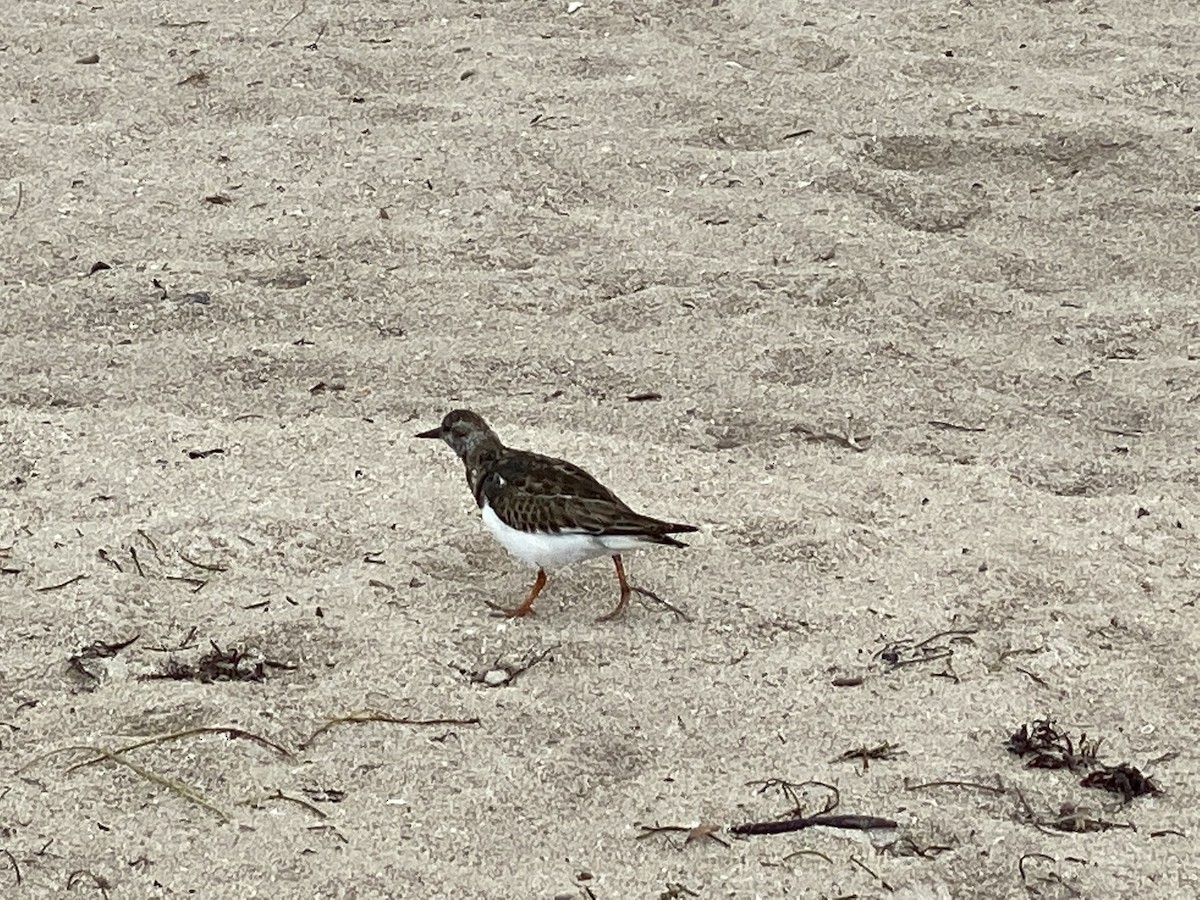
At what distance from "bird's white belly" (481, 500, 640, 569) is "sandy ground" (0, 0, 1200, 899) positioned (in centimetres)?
15

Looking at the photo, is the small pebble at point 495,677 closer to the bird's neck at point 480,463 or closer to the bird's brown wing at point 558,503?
the bird's brown wing at point 558,503

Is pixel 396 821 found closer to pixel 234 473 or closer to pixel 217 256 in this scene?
pixel 234 473

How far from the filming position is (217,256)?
524 cm

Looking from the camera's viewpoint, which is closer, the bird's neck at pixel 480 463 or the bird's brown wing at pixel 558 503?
the bird's brown wing at pixel 558 503

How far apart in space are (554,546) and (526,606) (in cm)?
14

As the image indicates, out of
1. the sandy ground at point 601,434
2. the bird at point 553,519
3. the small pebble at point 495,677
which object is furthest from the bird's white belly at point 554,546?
the small pebble at point 495,677

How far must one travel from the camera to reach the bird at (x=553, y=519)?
3789mm

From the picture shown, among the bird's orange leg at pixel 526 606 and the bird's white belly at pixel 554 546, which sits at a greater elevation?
the bird's white belly at pixel 554 546

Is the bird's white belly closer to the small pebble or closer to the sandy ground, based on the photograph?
the sandy ground

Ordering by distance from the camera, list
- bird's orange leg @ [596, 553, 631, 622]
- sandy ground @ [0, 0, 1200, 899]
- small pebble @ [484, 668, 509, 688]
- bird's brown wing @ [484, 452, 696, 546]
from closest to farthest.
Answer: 1. sandy ground @ [0, 0, 1200, 899]
2. small pebble @ [484, 668, 509, 688]
3. bird's brown wing @ [484, 452, 696, 546]
4. bird's orange leg @ [596, 553, 631, 622]

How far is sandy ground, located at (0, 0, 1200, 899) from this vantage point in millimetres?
3250

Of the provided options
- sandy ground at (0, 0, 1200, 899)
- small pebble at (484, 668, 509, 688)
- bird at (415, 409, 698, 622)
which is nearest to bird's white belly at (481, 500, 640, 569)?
bird at (415, 409, 698, 622)

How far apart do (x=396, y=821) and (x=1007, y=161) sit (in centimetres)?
335

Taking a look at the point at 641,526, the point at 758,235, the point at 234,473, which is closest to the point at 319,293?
the point at 234,473
